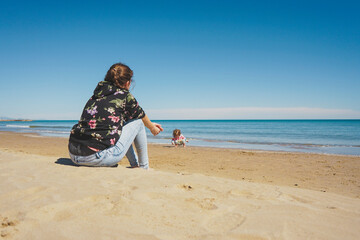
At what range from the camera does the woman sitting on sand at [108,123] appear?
295cm

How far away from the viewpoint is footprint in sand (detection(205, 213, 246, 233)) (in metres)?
1.66

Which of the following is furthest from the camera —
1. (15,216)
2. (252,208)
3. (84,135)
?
(84,135)

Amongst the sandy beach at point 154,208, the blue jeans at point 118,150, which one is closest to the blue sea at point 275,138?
the blue jeans at point 118,150

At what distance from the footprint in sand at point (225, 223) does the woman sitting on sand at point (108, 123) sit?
170 cm

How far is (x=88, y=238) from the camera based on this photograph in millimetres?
1505

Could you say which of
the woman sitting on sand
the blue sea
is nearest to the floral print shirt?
the woman sitting on sand

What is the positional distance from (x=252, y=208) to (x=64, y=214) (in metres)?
1.50

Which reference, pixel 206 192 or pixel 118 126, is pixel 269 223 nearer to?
pixel 206 192

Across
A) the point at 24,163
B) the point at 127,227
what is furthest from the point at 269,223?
the point at 24,163

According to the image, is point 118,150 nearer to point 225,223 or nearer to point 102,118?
point 102,118

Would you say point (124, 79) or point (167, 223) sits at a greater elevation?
point (124, 79)

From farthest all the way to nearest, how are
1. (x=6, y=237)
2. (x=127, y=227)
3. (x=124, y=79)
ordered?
(x=124, y=79) < (x=127, y=227) < (x=6, y=237)

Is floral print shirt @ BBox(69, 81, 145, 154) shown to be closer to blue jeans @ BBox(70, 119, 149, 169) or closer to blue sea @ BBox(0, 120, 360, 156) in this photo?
blue jeans @ BBox(70, 119, 149, 169)

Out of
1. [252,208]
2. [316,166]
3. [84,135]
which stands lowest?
[316,166]
